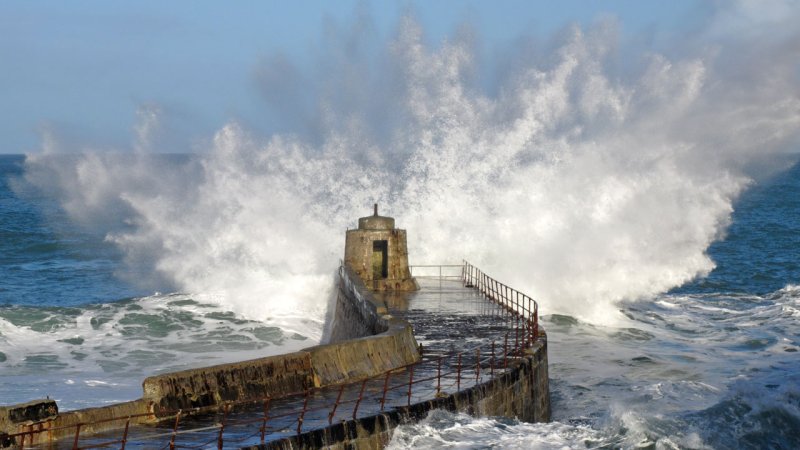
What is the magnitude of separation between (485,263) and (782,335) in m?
11.6

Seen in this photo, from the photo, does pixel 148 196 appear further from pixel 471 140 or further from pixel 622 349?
pixel 622 349

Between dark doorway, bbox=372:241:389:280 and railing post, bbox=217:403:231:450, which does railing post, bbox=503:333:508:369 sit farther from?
dark doorway, bbox=372:241:389:280

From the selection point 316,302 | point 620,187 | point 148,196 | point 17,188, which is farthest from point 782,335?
point 17,188

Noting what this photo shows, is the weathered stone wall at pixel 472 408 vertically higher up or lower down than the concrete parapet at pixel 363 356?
lower down

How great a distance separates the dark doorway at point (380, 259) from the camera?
2823cm

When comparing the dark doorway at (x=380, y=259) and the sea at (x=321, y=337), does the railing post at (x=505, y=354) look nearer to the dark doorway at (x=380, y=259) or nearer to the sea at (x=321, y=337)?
the sea at (x=321, y=337)

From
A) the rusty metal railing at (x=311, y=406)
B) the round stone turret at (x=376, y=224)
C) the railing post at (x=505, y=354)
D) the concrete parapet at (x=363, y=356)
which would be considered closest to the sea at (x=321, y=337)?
the rusty metal railing at (x=311, y=406)

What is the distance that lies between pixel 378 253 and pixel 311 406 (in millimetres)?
15406

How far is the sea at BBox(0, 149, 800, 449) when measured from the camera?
50.6ft

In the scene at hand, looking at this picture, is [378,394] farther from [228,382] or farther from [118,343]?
[118,343]

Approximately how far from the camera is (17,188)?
99125 mm

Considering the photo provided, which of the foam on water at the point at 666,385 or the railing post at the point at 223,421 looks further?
the foam on water at the point at 666,385

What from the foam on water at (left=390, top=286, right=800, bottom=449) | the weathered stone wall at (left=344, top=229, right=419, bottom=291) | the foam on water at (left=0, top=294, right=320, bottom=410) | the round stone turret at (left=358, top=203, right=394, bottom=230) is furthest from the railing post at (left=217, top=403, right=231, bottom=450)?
the round stone turret at (left=358, top=203, right=394, bottom=230)

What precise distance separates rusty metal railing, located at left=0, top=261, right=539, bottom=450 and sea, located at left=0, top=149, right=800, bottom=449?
77 cm
